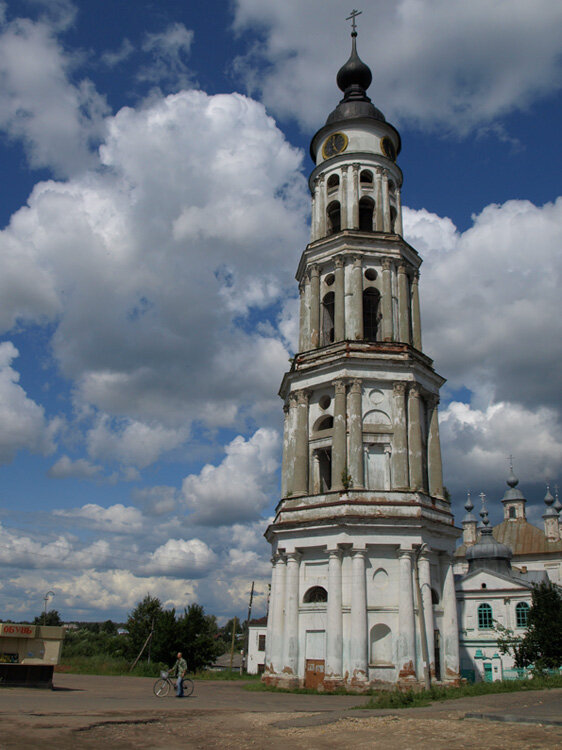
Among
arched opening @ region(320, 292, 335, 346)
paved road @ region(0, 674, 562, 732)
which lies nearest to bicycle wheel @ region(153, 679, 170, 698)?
paved road @ region(0, 674, 562, 732)

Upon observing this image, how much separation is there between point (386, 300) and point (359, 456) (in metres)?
8.82

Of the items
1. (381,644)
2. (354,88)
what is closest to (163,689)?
(381,644)

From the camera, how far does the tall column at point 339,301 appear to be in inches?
1286

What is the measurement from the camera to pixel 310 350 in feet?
109

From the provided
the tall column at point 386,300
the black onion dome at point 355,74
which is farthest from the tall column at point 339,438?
the black onion dome at point 355,74

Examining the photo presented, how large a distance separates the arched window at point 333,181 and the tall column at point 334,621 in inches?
815

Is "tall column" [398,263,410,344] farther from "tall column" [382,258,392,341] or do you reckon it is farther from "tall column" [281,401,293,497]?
"tall column" [281,401,293,497]

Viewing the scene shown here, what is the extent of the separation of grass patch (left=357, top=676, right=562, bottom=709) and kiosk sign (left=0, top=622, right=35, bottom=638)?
45.6 feet

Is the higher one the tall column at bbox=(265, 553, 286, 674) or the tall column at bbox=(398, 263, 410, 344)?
the tall column at bbox=(398, 263, 410, 344)

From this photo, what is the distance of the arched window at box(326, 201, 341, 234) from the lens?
37416mm

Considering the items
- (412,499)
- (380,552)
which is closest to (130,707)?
(380,552)

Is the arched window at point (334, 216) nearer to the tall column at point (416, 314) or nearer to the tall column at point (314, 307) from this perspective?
the tall column at point (314, 307)

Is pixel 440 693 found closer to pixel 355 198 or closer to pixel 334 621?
pixel 334 621

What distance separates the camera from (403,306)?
112 feet
